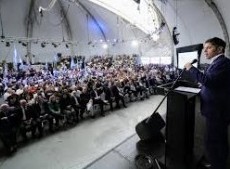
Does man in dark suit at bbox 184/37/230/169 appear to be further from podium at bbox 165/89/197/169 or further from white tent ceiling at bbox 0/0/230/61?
white tent ceiling at bbox 0/0/230/61

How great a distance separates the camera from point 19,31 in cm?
2333

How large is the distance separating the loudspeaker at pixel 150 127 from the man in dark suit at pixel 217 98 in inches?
68.9

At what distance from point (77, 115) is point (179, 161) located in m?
4.99

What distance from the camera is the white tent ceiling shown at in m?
13.8

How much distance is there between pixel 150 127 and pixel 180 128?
104cm

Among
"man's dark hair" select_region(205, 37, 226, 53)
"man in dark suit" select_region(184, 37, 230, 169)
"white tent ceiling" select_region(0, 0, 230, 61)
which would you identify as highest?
"white tent ceiling" select_region(0, 0, 230, 61)

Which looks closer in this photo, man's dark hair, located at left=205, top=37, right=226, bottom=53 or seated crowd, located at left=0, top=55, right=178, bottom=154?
man's dark hair, located at left=205, top=37, right=226, bottom=53

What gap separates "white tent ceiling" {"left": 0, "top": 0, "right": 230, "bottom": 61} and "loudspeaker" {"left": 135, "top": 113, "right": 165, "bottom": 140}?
9.83m

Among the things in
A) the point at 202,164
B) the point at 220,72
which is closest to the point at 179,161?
the point at 202,164

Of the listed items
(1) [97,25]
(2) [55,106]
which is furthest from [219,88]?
(1) [97,25]

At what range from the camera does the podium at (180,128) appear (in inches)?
129

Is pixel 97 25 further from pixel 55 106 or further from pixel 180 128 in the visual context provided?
pixel 180 128

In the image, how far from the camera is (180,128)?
11.0ft

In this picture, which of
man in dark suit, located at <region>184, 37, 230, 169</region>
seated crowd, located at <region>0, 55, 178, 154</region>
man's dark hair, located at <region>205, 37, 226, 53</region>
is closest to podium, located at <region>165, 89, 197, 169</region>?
man in dark suit, located at <region>184, 37, 230, 169</region>
